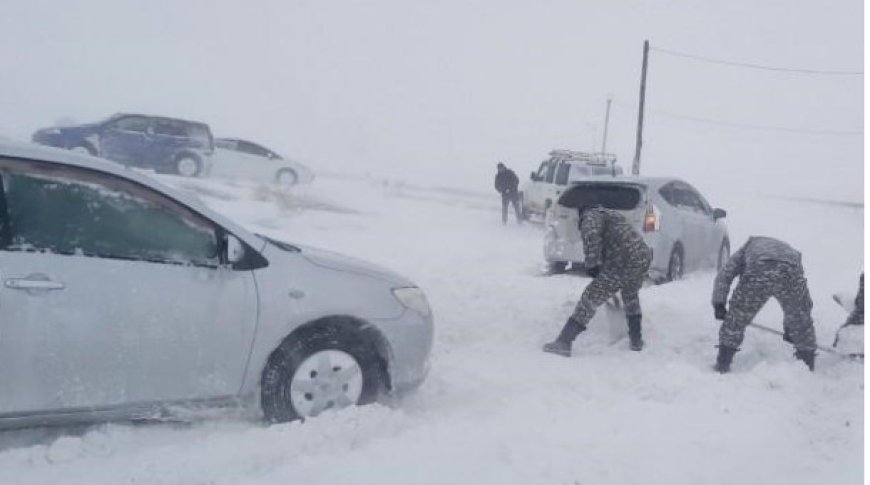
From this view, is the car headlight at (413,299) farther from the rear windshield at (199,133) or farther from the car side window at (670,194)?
the rear windshield at (199,133)

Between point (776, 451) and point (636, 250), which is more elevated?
point (636, 250)

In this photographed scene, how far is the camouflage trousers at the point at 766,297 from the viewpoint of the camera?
5.90 m

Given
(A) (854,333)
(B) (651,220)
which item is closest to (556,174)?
(B) (651,220)

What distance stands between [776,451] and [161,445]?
3.59m

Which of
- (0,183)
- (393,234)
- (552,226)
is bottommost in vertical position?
(393,234)

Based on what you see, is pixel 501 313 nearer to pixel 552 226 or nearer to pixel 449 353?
pixel 449 353

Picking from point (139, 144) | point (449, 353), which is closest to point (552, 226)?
point (449, 353)

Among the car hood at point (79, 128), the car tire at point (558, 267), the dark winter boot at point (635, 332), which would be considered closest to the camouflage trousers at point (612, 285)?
the dark winter boot at point (635, 332)

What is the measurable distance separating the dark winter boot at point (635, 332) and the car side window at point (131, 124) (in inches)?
612

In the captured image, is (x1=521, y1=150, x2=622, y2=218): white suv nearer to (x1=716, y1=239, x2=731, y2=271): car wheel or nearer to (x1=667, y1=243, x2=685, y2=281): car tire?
(x1=716, y1=239, x2=731, y2=271): car wheel

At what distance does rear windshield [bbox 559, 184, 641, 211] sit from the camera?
9539 mm

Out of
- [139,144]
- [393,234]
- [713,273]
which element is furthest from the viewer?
[139,144]

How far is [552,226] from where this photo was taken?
32.6 ft

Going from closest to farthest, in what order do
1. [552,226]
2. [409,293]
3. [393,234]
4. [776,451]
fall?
[776,451] < [409,293] < [552,226] < [393,234]
